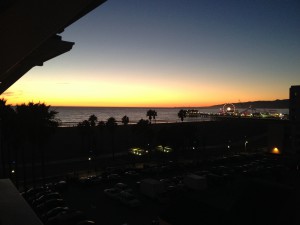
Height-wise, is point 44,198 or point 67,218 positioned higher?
point 44,198

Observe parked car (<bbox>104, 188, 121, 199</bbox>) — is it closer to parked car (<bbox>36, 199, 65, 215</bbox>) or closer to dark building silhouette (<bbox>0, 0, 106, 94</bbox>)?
parked car (<bbox>36, 199, 65, 215</bbox>)

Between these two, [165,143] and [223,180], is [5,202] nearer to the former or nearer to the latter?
[223,180]

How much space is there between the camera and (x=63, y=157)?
2110 inches

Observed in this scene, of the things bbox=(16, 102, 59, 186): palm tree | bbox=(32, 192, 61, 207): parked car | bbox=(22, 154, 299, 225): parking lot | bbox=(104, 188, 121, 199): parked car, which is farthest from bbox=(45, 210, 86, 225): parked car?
bbox=(16, 102, 59, 186): palm tree

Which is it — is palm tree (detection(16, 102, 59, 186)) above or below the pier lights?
above

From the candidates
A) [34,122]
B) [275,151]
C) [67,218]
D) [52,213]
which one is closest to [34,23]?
[67,218]

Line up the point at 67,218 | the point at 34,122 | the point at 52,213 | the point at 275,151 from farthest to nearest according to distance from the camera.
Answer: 1. the point at 275,151
2. the point at 34,122
3. the point at 52,213
4. the point at 67,218

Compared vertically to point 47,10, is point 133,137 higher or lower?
lower

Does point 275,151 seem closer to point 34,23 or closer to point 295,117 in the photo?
point 295,117

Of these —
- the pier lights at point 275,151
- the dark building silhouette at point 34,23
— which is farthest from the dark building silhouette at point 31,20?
the pier lights at point 275,151

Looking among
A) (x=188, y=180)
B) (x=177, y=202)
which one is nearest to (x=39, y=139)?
(x=188, y=180)

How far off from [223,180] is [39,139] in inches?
845

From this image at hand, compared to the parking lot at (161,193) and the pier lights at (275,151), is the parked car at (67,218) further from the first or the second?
the pier lights at (275,151)

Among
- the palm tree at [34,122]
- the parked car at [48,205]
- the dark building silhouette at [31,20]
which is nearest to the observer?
the dark building silhouette at [31,20]
